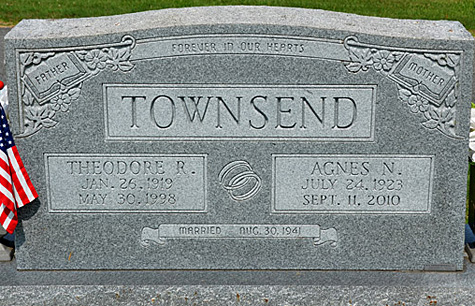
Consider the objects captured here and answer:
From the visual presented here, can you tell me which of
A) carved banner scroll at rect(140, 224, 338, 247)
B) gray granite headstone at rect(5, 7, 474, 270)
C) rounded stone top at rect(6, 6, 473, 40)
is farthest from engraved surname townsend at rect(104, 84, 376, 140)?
carved banner scroll at rect(140, 224, 338, 247)

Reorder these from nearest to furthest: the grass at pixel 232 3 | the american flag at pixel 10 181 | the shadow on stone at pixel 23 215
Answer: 1. the american flag at pixel 10 181
2. the shadow on stone at pixel 23 215
3. the grass at pixel 232 3

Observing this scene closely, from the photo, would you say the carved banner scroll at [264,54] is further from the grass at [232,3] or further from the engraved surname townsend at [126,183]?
the grass at [232,3]

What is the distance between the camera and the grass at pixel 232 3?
12961mm

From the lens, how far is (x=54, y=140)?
14.1ft

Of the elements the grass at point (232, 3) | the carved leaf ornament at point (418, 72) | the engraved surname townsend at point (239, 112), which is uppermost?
the grass at point (232, 3)

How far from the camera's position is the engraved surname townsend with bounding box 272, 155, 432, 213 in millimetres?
4336

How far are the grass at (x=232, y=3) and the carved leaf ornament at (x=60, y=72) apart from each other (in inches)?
346

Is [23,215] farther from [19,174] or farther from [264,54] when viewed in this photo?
[264,54]

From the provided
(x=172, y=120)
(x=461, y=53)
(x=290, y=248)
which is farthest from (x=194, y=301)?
(x=461, y=53)

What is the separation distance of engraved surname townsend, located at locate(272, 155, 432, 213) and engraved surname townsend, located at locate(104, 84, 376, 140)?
17 centimetres

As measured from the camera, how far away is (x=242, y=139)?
14.1 ft

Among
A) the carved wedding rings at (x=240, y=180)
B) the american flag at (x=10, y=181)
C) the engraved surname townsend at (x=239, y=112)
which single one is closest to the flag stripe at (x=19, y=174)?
the american flag at (x=10, y=181)

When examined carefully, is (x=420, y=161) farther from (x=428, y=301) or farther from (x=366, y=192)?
(x=428, y=301)

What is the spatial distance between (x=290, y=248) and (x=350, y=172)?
62 centimetres
